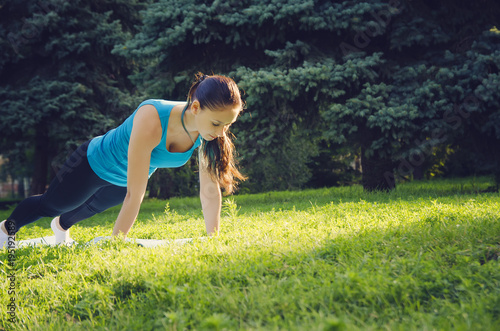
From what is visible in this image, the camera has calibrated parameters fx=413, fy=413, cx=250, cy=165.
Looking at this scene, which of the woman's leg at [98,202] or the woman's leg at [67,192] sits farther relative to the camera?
the woman's leg at [98,202]

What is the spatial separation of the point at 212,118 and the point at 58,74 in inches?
351

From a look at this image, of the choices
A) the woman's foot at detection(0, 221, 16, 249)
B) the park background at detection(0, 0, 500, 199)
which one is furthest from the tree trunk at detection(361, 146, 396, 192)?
the woman's foot at detection(0, 221, 16, 249)

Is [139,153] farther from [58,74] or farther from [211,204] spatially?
[58,74]

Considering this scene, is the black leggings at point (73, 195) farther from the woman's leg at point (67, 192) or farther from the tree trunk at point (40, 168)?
the tree trunk at point (40, 168)

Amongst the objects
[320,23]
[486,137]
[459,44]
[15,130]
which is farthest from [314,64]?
[15,130]

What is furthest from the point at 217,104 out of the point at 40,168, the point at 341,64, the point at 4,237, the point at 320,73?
the point at 40,168

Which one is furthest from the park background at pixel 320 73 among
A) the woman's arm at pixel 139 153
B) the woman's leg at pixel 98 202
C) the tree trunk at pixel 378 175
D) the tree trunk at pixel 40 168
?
the woman's arm at pixel 139 153

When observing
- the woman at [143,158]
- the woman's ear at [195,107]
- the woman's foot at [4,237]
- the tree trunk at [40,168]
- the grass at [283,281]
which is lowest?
the tree trunk at [40,168]

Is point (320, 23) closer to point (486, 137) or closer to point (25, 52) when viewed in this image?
point (486, 137)

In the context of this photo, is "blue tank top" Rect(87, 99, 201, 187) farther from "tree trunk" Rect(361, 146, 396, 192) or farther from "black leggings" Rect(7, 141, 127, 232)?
"tree trunk" Rect(361, 146, 396, 192)

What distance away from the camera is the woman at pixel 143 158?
3.19 m

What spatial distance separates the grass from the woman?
42 centimetres

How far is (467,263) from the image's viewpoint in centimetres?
248

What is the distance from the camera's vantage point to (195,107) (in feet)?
10.6
